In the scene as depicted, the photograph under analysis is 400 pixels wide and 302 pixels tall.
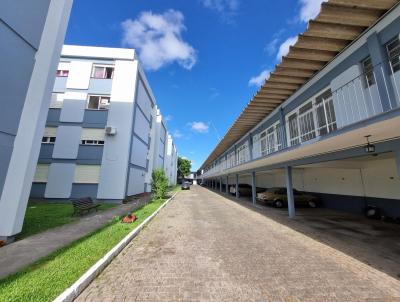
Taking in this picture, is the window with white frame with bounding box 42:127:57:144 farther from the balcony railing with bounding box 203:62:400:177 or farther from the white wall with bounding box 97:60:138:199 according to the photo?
the balcony railing with bounding box 203:62:400:177

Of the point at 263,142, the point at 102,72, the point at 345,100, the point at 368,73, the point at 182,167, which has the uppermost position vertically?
the point at 102,72

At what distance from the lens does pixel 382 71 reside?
17.2ft

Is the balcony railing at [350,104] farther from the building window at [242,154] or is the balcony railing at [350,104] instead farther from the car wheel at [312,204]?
the building window at [242,154]

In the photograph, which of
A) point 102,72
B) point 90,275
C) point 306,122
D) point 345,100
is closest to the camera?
point 90,275

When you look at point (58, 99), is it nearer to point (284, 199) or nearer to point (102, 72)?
point (102, 72)

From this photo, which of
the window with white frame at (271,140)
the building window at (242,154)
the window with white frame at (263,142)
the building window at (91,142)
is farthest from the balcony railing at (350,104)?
the building window at (91,142)

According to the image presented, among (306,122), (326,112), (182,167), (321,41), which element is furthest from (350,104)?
(182,167)

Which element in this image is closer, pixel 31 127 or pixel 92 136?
pixel 31 127

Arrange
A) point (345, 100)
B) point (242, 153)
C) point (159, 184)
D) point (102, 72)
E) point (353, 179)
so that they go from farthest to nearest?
point (242, 153)
point (159, 184)
point (102, 72)
point (353, 179)
point (345, 100)

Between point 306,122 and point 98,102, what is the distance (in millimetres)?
15691

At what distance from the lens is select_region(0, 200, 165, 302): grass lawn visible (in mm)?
3094

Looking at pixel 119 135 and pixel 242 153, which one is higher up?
pixel 119 135

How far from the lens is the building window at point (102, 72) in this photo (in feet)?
54.5

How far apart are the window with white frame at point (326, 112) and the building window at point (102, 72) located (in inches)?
622
